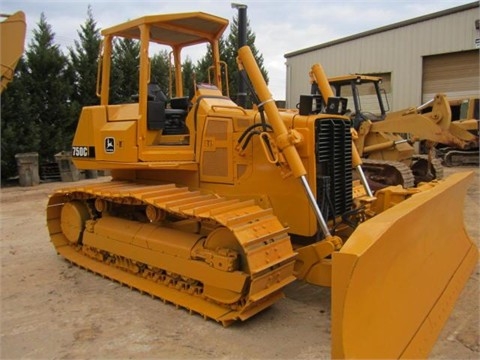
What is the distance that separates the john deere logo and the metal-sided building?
613 inches

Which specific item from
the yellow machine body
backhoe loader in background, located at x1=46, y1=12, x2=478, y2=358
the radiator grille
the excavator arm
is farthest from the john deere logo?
the yellow machine body

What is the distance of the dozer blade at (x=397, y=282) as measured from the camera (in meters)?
2.54

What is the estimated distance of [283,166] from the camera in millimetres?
4152

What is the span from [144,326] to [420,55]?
56.7 feet

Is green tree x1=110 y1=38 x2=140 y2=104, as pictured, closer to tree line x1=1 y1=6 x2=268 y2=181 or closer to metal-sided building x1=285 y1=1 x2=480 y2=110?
tree line x1=1 y1=6 x2=268 y2=181

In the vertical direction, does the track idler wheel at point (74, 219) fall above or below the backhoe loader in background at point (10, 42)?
below

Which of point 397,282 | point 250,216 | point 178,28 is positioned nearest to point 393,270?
point 397,282

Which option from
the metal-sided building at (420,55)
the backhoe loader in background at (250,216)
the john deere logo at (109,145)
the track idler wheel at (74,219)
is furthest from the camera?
the metal-sided building at (420,55)

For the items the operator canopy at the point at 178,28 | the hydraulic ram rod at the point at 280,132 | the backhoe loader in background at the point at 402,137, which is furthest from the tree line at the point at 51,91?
the hydraulic ram rod at the point at 280,132

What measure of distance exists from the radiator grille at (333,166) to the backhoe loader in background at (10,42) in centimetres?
270

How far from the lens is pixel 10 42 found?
368 cm

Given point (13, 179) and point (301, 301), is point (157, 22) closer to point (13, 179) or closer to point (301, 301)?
point (301, 301)

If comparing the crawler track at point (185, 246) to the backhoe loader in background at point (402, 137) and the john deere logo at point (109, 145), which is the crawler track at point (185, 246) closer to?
the john deere logo at point (109, 145)

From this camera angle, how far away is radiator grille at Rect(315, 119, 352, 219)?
14.3 feet
